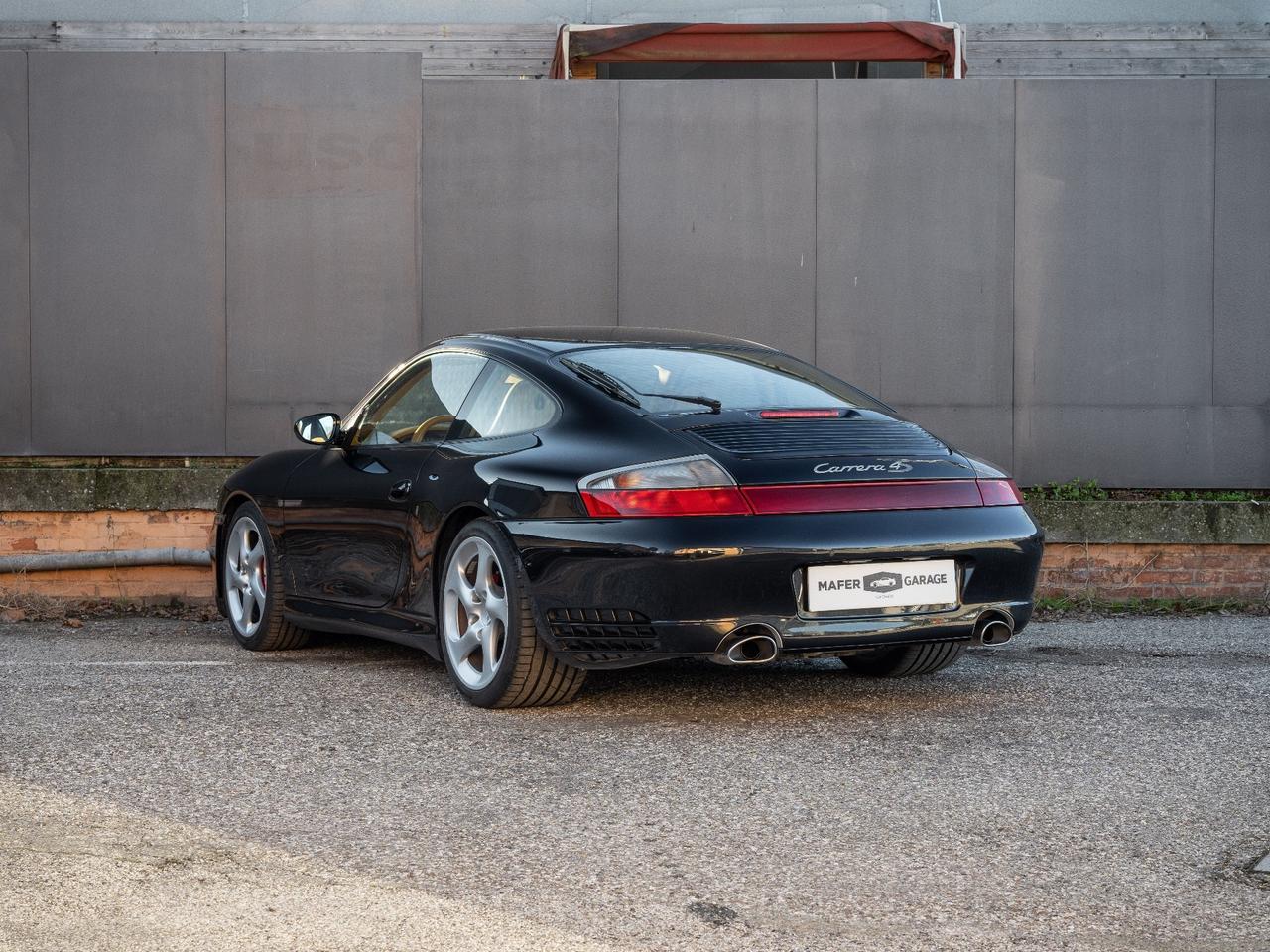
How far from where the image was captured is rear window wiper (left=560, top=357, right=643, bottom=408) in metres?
5.62

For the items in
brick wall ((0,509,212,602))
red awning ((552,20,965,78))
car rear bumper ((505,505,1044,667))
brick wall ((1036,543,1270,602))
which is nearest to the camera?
car rear bumper ((505,505,1044,667))

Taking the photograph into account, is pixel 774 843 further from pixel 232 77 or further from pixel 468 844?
pixel 232 77

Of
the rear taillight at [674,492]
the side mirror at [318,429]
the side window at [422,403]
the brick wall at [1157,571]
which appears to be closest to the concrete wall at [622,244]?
the brick wall at [1157,571]

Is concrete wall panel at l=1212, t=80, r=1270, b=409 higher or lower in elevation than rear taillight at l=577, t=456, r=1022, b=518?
higher

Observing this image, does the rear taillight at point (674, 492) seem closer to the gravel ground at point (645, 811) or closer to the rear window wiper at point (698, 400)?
the rear window wiper at point (698, 400)

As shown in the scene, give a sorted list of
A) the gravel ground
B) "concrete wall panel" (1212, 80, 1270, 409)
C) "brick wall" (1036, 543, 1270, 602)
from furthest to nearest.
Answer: "concrete wall panel" (1212, 80, 1270, 409), "brick wall" (1036, 543, 1270, 602), the gravel ground

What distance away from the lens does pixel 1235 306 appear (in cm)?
1054

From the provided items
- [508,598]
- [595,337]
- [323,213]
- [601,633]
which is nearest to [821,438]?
[601,633]

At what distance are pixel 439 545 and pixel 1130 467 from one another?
19.3ft

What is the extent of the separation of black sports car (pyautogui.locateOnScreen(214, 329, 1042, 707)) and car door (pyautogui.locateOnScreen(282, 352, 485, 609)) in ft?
0.06

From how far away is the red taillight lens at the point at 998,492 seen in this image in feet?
18.1

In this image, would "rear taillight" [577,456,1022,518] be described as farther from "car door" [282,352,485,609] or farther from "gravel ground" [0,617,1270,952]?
"car door" [282,352,485,609]

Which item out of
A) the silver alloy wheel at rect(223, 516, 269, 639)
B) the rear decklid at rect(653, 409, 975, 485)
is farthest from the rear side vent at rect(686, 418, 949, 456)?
the silver alloy wheel at rect(223, 516, 269, 639)

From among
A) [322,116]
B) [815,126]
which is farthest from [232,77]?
[815,126]
